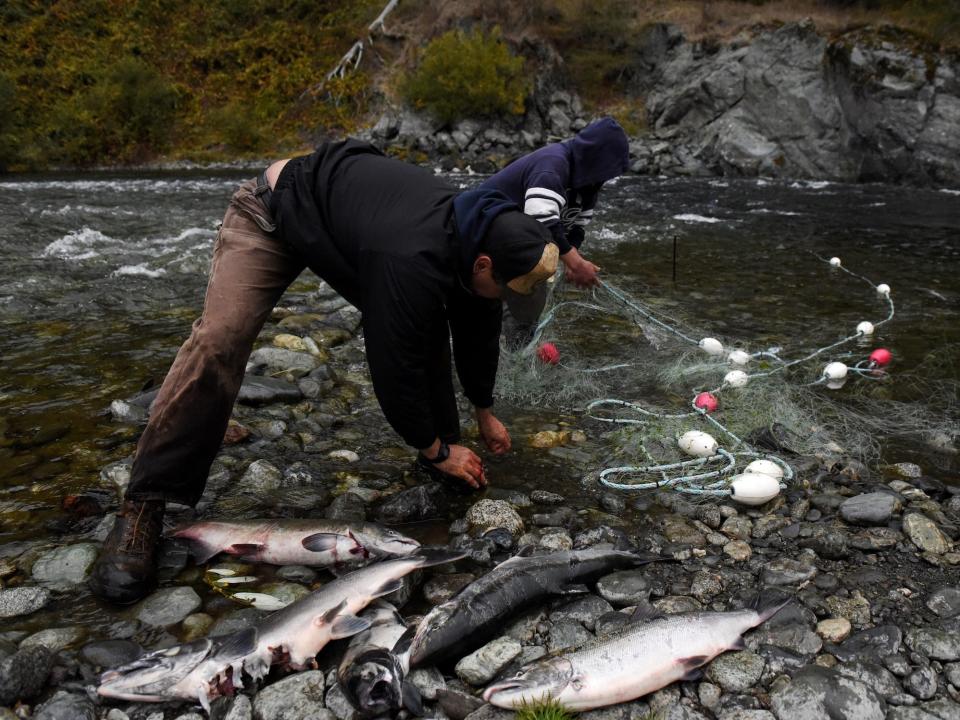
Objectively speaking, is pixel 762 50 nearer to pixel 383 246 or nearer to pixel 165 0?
pixel 383 246

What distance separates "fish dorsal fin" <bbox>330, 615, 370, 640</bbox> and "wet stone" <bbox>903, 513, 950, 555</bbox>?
9.52 feet

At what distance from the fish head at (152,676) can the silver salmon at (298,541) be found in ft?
2.55

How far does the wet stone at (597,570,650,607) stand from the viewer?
328 centimetres

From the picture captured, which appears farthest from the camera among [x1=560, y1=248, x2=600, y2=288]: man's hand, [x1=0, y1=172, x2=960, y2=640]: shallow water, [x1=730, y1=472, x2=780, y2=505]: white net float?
[x1=560, y1=248, x2=600, y2=288]: man's hand

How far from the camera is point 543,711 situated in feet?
8.13

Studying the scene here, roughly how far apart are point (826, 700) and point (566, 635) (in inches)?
40.6

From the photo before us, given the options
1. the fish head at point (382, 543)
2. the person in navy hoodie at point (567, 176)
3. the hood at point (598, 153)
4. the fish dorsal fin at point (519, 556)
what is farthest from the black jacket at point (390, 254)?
the hood at point (598, 153)

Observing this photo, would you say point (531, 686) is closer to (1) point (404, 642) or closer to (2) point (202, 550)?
(1) point (404, 642)

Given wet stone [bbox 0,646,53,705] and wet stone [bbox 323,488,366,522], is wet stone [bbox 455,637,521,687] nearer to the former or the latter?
wet stone [bbox 323,488,366,522]

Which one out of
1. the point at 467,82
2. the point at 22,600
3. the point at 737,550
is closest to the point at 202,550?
the point at 22,600

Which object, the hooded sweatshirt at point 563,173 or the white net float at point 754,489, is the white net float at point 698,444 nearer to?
the white net float at point 754,489

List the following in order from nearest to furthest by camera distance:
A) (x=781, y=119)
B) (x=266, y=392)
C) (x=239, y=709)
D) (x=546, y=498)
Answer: (x=239, y=709) < (x=546, y=498) < (x=266, y=392) < (x=781, y=119)

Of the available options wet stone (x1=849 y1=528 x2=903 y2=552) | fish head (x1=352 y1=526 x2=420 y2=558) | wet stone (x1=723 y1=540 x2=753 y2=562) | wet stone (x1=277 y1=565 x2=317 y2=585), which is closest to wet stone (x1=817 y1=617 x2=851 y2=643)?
wet stone (x1=723 y1=540 x2=753 y2=562)

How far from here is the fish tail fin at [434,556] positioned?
10.5 feet
